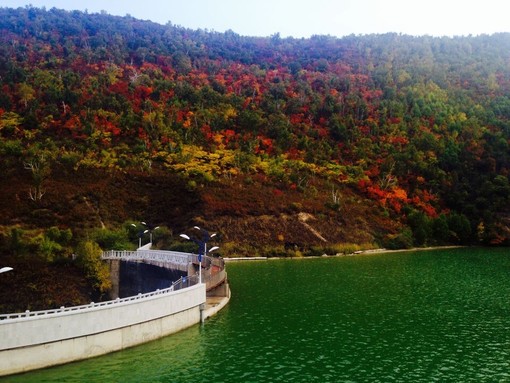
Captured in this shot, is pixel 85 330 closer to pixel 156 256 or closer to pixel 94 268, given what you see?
pixel 94 268

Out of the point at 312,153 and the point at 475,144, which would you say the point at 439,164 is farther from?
the point at 312,153

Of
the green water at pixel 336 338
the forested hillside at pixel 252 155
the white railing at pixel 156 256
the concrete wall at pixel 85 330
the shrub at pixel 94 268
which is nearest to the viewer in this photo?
the concrete wall at pixel 85 330

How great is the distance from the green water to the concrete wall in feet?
2.26

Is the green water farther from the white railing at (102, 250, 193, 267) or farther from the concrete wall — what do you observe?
the white railing at (102, 250, 193, 267)

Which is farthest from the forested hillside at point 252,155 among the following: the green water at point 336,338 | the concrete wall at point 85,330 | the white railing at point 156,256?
the concrete wall at point 85,330

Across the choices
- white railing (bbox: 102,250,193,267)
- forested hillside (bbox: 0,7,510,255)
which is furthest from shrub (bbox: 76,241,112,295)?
forested hillside (bbox: 0,7,510,255)

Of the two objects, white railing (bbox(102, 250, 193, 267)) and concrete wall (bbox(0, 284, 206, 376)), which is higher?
white railing (bbox(102, 250, 193, 267))

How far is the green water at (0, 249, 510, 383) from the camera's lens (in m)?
→ 28.0

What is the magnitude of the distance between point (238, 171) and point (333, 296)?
59.9m

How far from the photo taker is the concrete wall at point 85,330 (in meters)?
27.0

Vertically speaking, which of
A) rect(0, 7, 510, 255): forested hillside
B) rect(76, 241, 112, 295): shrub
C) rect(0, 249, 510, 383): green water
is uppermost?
rect(0, 7, 510, 255): forested hillside

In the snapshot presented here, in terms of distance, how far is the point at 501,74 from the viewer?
596ft

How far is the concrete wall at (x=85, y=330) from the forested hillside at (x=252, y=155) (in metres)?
36.4

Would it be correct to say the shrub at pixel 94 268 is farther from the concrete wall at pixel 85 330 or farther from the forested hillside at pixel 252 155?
the concrete wall at pixel 85 330
